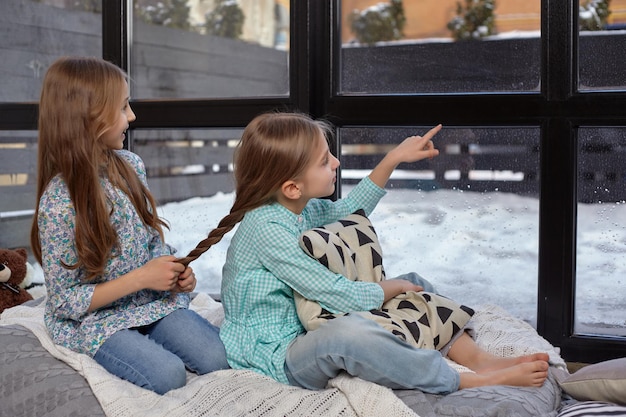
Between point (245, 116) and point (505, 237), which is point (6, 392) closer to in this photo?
point (245, 116)

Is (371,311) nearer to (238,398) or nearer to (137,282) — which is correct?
(238,398)

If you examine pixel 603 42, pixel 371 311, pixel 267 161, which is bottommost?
pixel 371 311

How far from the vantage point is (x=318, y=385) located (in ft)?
6.21

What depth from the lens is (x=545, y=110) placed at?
7.85 ft

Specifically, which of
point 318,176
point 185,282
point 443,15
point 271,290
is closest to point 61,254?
point 185,282

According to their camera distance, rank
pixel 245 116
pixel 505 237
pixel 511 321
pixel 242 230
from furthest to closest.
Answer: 1. pixel 245 116
2. pixel 505 237
3. pixel 511 321
4. pixel 242 230

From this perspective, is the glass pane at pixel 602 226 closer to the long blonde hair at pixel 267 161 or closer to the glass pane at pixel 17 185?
the long blonde hair at pixel 267 161

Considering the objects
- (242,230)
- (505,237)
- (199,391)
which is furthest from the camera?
(505,237)

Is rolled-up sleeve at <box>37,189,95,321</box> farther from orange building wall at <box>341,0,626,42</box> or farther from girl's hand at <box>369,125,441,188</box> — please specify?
orange building wall at <box>341,0,626,42</box>

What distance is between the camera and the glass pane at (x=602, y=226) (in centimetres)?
239

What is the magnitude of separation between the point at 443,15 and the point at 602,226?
0.77 meters

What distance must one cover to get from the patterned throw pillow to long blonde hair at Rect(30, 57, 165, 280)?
19.1 inches

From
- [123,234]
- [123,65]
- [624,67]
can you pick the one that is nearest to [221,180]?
[123,65]

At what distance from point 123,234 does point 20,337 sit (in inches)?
14.6
